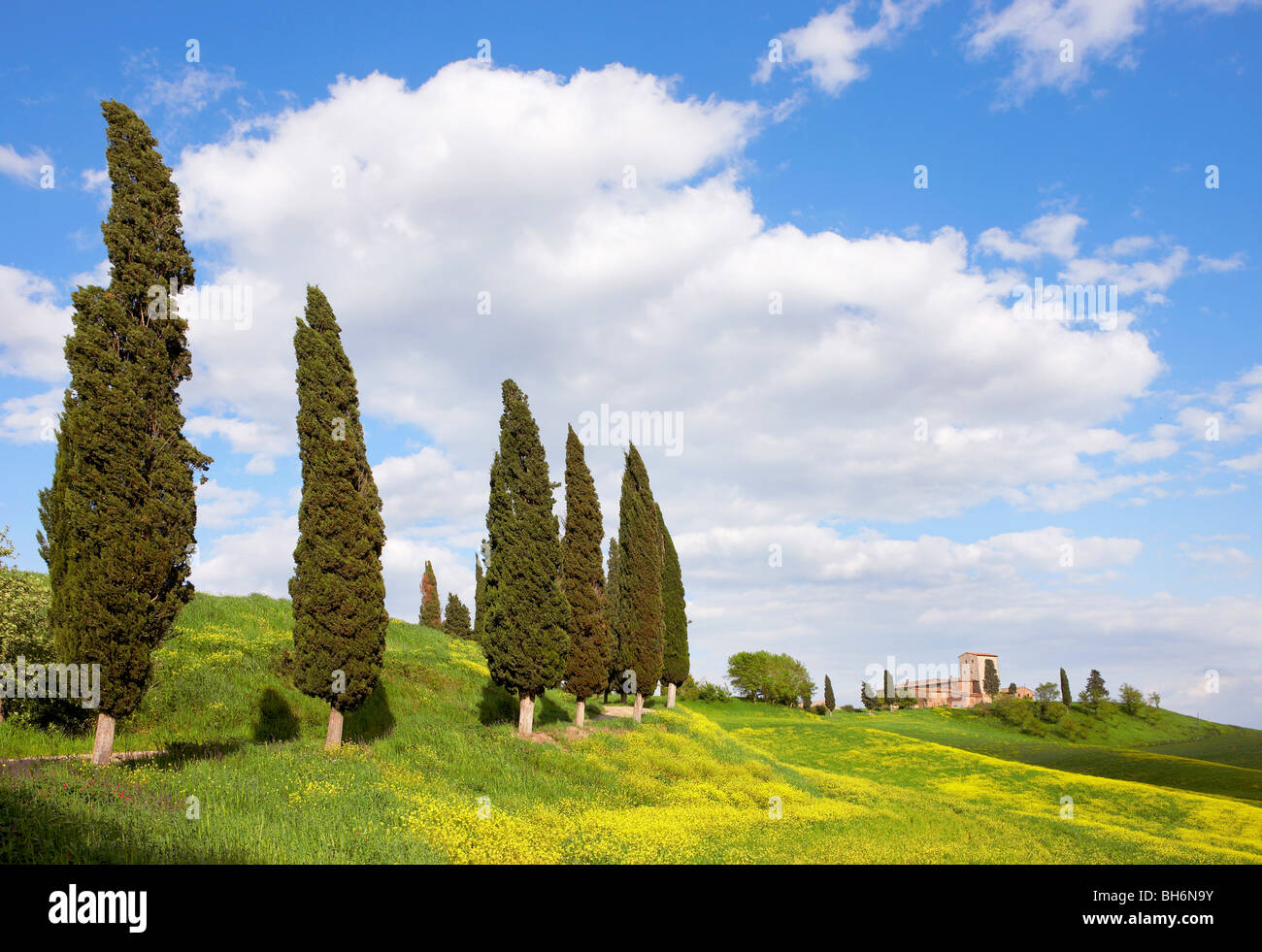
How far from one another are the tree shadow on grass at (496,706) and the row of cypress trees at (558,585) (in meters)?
3.31

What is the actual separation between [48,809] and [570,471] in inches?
1044

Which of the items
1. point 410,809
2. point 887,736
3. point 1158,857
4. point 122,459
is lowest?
point 887,736

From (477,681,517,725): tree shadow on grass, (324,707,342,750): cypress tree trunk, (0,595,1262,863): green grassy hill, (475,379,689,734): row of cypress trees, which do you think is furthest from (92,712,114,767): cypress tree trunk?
(477,681,517,725): tree shadow on grass

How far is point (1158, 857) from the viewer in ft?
65.2

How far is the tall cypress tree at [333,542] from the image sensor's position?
67.3ft

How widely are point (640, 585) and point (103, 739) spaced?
29.1 meters

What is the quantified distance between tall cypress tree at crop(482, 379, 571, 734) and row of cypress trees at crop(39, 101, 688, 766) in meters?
0.06

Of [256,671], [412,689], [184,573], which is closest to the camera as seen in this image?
[184,573]

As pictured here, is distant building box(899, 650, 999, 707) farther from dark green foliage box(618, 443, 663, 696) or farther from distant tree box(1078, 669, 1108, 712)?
dark green foliage box(618, 443, 663, 696)

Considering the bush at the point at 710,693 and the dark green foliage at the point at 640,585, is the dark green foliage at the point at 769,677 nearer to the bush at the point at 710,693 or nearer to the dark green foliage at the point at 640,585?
the bush at the point at 710,693

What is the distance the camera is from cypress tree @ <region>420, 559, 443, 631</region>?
276 feet

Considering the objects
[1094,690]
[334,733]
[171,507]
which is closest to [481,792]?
[334,733]
